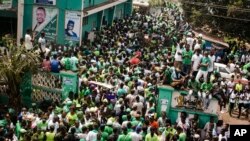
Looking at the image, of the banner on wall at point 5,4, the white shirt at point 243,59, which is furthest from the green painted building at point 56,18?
the white shirt at point 243,59

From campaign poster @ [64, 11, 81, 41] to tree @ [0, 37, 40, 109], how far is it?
25.7 feet

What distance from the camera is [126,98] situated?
13.0m

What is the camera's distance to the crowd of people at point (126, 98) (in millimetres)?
10414

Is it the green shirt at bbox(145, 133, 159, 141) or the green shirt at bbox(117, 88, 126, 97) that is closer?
the green shirt at bbox(145, 133, 159, 141)

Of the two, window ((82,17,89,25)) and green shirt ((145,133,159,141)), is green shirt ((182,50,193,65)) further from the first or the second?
window ((82,17,89,25))

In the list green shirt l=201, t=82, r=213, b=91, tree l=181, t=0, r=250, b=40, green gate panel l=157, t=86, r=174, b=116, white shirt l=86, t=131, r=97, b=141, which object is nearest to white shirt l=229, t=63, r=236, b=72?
green shirt l=201, t=82, r=213, b=91

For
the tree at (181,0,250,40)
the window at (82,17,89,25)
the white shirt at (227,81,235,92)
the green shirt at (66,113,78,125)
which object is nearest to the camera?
the green shirt at (66,113,78,125)

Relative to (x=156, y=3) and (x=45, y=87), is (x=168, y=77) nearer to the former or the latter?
(x=45, y=87)

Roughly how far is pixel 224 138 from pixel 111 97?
398 cm

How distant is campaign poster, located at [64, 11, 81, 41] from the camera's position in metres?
21.8

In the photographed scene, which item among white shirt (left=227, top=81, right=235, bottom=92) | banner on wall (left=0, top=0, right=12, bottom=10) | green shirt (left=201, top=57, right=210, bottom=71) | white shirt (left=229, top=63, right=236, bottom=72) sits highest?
banner on wall (left=0, top=0, right=12, bottom=10)

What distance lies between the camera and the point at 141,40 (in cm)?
2431

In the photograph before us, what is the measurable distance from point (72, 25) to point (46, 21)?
1357mm

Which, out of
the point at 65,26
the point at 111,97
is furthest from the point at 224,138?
the point at 65,26
